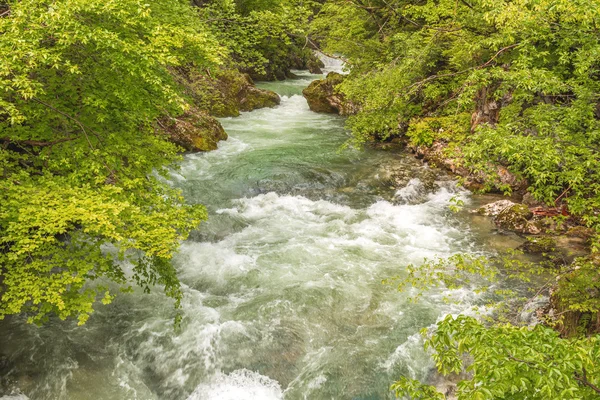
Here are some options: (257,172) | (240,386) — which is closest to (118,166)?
(240,386)

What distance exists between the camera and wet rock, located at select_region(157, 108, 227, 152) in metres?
14.1

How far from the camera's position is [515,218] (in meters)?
9.97

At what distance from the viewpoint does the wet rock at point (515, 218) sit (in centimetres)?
977

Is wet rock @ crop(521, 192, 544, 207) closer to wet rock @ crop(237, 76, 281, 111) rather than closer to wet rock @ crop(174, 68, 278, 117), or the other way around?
wet rock @ crop(174, 68, 278, 117)

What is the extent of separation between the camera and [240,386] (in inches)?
234

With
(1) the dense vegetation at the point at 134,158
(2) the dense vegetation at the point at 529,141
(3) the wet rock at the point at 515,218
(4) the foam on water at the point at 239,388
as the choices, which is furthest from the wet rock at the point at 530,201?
(4) the foam on water at the point at 239,388

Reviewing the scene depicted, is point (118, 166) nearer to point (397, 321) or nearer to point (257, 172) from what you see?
point (397, 321)

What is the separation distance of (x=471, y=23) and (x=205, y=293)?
9339 millimetres

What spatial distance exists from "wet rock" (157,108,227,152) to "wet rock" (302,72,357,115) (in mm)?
7762

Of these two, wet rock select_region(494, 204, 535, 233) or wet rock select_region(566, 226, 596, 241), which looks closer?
wet rock select_region(566, 226, 596, 241)

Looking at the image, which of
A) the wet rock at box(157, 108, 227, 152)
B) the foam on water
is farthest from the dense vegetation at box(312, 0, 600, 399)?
the wet rock at box(157, 108, 227, 152)

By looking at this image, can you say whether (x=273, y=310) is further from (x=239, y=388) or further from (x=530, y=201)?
(x=530, y=201)

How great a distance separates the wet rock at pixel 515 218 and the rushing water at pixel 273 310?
0.53 meters

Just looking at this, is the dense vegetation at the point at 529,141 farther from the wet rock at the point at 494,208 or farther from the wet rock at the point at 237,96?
the wet rock at the point at 237,96
